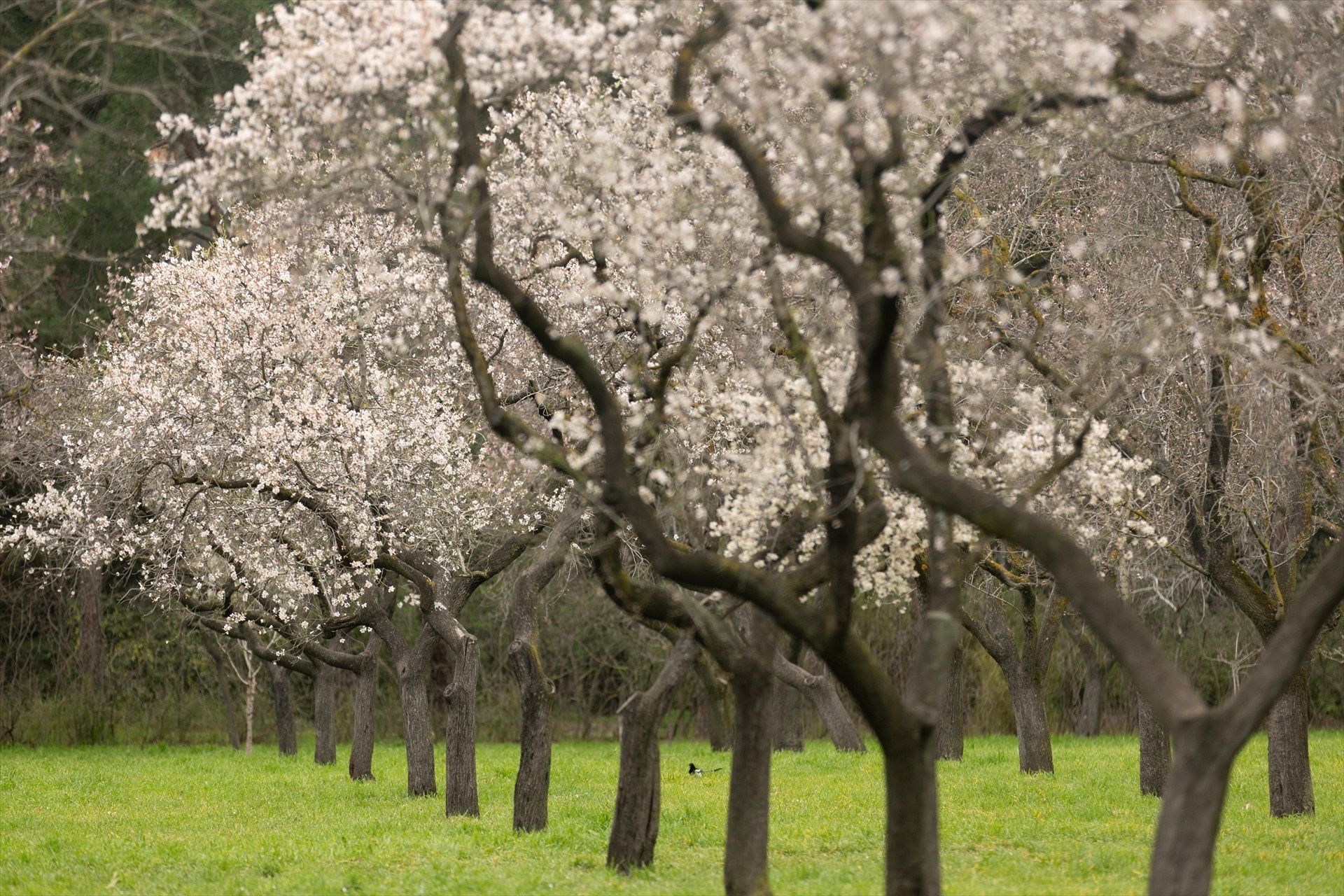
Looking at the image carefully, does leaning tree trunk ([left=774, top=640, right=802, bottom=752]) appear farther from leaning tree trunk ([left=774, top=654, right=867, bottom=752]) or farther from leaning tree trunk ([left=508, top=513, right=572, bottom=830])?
leaning tree trunk ([left=508, top=513, right=572, bottom=830])

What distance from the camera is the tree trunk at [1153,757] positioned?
17.2 metres

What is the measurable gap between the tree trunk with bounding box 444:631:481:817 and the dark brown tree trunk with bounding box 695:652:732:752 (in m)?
2.85

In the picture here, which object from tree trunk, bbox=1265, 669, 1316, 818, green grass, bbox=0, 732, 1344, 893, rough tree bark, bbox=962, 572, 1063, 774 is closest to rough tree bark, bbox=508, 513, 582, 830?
green grass, bbox=0, 732, 1344, 893

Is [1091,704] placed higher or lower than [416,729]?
higher

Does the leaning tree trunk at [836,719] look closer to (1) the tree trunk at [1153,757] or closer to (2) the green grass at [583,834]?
(2) the green grass at [583,834]

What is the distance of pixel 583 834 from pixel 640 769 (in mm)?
2925

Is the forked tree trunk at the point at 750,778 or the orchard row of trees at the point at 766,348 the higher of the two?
the orchard row of trees at the point at 766,348

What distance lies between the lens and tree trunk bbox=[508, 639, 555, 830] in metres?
14.6

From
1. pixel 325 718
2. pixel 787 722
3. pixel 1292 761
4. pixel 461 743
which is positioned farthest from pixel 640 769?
pixel 787 722

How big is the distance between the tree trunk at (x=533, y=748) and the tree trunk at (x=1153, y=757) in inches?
292

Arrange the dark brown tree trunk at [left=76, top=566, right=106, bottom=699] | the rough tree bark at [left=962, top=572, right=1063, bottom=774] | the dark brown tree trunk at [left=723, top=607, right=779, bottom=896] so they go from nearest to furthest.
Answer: the dark brown tree trunk at [left=723, top=607, right=779, bottom=896], the rough tree bark at [left=962, top=572, right=1063, bottom=774], the dark brown tree trunk at [left=76, top=566, right=106, bottom=699]

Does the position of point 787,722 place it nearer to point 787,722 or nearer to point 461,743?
point 787,722

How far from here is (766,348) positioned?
37.5 ft

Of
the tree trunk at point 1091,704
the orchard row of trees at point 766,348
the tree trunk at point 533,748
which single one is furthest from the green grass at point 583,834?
the tree trunk at point 1091,704
